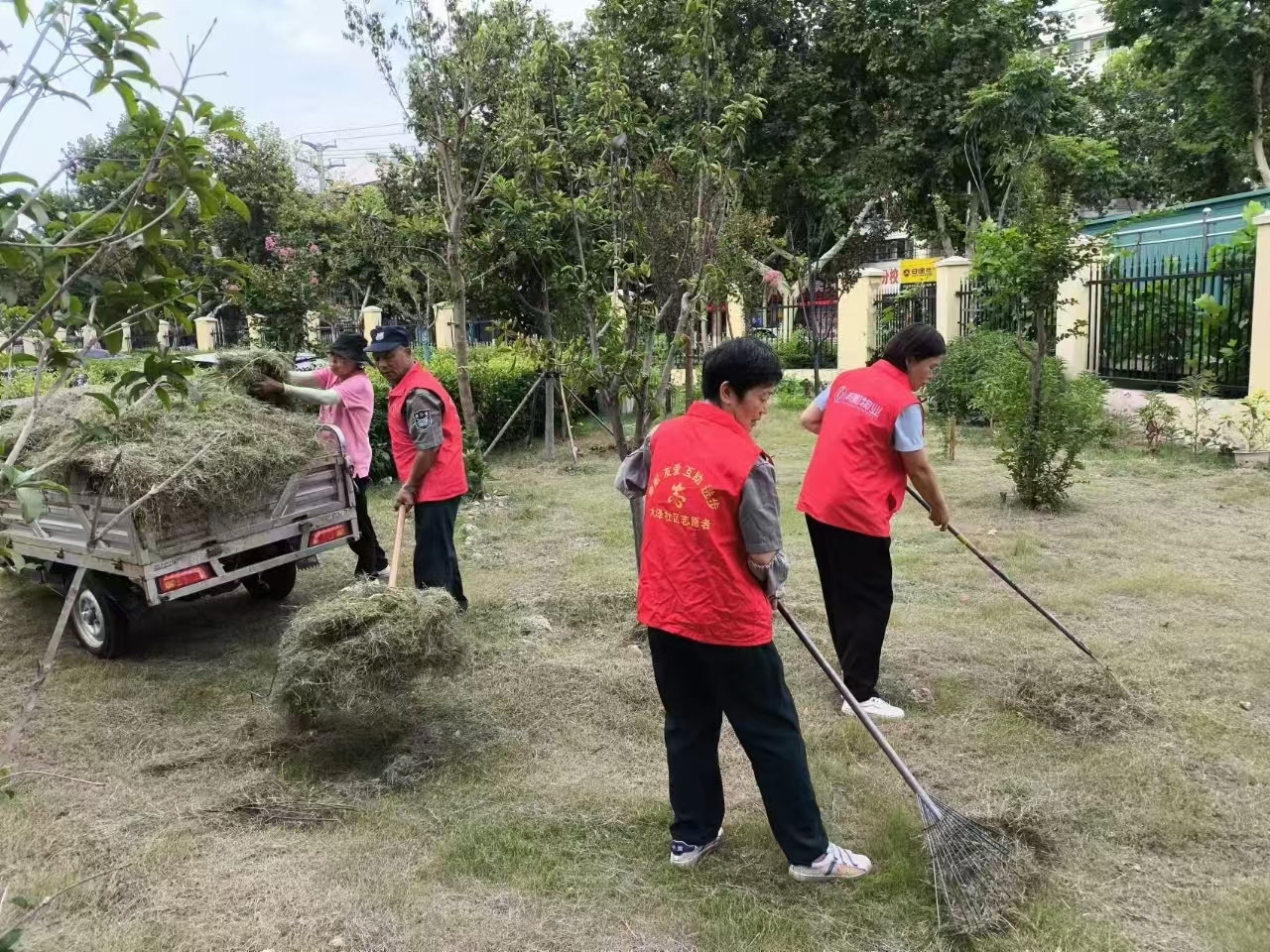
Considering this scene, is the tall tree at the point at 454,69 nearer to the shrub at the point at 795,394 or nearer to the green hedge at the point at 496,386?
the green hedge at the point at 496,386

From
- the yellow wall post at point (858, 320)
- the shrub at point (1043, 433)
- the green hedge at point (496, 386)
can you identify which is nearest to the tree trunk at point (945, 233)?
the yellow wall post at point (858, 320)

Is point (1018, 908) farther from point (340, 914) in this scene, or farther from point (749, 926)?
point (340, 914)

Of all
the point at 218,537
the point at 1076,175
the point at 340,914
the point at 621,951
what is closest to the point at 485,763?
the point at 340,914

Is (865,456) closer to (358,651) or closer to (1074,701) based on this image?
(1074,701)

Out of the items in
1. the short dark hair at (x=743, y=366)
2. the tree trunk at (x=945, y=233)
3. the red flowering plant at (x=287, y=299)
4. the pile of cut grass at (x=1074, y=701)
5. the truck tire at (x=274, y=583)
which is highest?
the tree trunk at (x=945, y=233)

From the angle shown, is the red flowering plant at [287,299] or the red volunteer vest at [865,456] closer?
the red volunteer vest at [865,456]

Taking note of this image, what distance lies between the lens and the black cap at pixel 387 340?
14.9ft

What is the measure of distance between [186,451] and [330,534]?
102cm

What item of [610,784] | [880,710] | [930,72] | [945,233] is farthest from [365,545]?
[930,72]

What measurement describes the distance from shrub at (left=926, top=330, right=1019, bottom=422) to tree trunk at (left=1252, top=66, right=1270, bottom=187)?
836cm

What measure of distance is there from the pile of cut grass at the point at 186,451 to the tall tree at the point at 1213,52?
1695 centimetres

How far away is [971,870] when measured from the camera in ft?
8.61

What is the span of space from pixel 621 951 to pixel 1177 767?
86.8 inches

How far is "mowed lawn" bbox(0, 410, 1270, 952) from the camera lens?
8.54 feet
